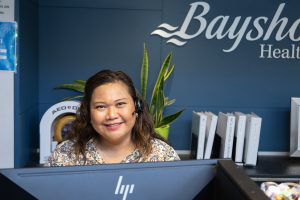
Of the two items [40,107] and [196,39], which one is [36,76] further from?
[196,39]

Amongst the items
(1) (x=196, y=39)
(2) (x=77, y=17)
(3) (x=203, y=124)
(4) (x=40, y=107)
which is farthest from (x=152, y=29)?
(4) (x=40, y=107)

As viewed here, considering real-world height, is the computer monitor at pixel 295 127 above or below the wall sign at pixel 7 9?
below

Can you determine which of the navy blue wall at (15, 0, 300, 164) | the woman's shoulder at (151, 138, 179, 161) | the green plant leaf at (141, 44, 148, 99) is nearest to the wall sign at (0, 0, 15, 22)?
the navy blue wall at (15, 0, 300, 164)


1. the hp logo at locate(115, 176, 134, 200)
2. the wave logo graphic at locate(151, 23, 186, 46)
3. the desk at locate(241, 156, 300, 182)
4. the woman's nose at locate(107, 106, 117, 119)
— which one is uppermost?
the wave logo graphic at locate(151, 23, 186, 46)

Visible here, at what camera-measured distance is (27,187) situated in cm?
73

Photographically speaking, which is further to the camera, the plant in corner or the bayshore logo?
the bayshore logo

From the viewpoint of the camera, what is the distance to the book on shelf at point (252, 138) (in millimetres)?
2549

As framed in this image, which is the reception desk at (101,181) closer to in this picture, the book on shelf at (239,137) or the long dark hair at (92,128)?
the long dark hair at (92,128)

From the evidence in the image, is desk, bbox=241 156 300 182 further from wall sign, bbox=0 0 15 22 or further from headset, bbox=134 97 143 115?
wall sign, bbox=0 0 15 22

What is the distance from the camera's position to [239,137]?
8.45ft

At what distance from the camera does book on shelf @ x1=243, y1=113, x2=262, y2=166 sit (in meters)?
2.55

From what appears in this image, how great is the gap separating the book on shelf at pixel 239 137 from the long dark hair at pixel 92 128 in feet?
4.06

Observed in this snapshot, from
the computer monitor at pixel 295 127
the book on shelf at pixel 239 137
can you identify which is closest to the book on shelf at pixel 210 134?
the book on shelf at pixel 239 137

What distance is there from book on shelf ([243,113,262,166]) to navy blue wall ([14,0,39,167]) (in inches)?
65.8
